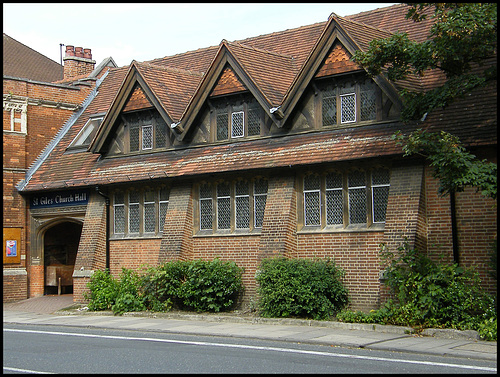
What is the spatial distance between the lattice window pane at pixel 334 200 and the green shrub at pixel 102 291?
23.0 feet

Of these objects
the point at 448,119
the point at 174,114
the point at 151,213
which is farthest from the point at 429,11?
the point at 151,213

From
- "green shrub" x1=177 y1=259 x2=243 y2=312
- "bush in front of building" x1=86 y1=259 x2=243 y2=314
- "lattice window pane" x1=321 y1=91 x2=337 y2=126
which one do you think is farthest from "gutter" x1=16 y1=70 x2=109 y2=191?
"lattice window pane" x1=321 y1=91 x2=337 y2=126

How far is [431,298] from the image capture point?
1612cm

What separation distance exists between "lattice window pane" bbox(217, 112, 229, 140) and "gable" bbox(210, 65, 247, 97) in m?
0.69

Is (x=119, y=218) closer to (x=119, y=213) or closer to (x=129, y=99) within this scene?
(x=119, y=213)

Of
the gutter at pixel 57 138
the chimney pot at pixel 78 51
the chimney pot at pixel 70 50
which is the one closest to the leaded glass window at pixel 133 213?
the gutter at pixel 57 138

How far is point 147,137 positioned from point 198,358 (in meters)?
13.2

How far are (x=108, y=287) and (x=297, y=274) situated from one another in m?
6.82

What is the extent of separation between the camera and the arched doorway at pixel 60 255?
2775cm

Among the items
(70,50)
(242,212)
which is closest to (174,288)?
(242,212)

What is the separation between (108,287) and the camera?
22672 millimetres

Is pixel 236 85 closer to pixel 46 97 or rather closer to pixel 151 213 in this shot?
pixel 151 213

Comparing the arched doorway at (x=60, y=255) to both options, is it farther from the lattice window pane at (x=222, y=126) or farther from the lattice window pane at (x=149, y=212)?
the lattice window pane at (x=222, y=126)

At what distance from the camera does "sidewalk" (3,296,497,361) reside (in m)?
14.1
